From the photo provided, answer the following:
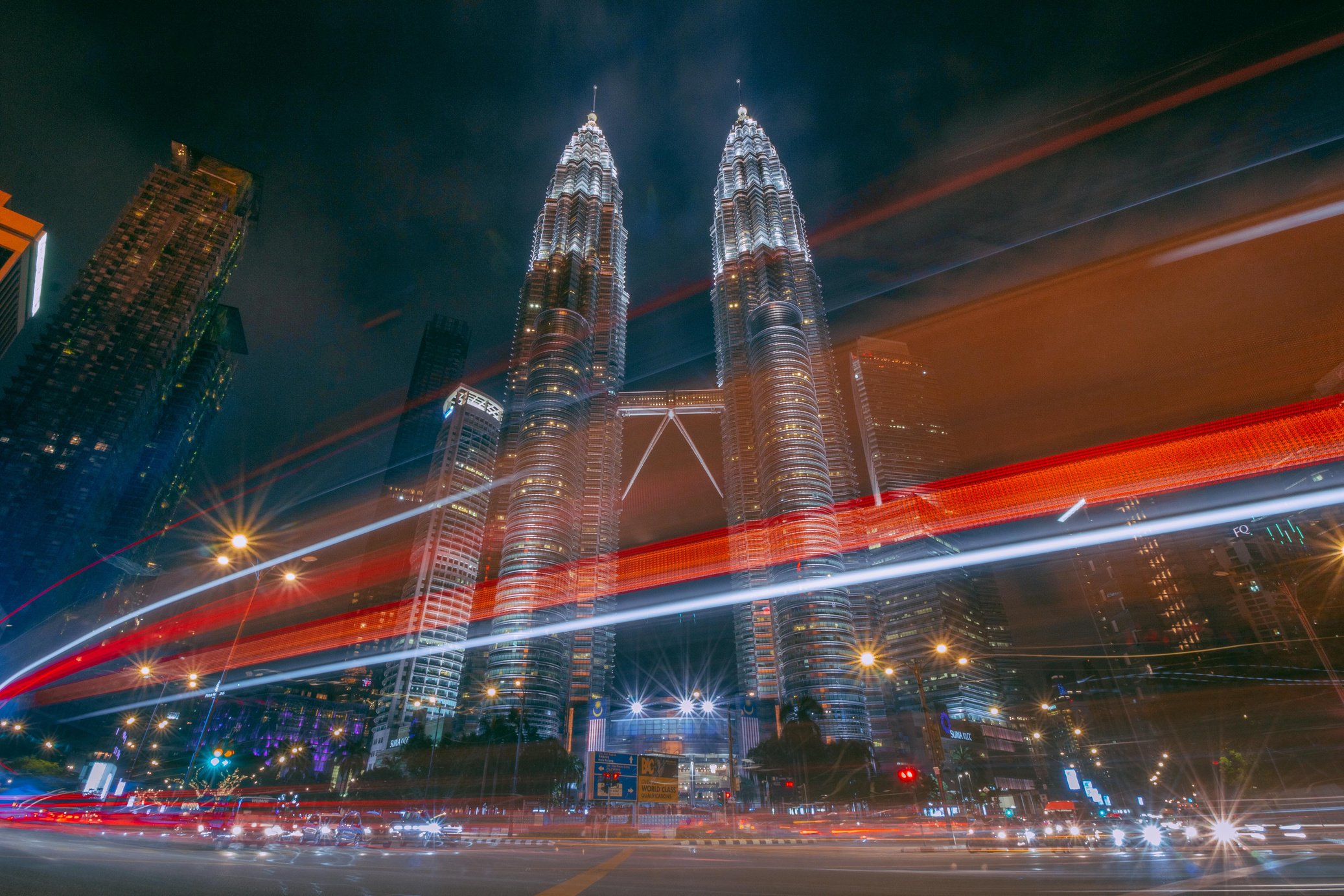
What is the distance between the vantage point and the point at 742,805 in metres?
57.2

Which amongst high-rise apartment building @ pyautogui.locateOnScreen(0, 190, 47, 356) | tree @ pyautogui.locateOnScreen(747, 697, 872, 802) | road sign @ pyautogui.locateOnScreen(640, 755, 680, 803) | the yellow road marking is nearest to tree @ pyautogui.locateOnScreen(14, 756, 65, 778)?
high-rise apartment building @ pyautogui.locateOnScreen(0, 190, 47, 356)

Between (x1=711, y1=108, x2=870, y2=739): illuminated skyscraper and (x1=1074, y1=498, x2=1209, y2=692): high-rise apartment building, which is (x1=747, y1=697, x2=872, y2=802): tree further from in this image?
(x1=1074, y1=498, x2=1209, y2=692): high-rise apartment building

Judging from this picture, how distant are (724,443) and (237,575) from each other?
95.1m

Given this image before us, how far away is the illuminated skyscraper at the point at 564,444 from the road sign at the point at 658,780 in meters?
79.7

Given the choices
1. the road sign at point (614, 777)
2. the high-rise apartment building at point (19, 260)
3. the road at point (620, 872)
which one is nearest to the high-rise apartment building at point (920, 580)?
the road sign at point (614, 777)

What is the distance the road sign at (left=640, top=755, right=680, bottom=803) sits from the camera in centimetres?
2761

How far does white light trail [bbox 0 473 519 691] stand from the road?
11.8 metres

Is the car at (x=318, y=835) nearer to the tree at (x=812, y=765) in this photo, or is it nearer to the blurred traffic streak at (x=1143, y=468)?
the blurred traffic streak at (x=1143, y=468)

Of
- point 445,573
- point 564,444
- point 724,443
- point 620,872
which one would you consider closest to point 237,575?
point 620,872

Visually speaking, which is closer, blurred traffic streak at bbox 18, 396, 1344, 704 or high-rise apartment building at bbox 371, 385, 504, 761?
blurred traffic streak at bbox 18, 396, 1344, 704

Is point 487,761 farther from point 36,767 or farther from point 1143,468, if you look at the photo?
point 1143,468

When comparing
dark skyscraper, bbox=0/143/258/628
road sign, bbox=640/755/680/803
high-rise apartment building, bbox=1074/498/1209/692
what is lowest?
road sign, bbox=640/755/680/803

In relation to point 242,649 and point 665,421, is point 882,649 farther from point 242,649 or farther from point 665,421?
point 242,649

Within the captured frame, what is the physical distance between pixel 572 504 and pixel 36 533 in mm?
83242
